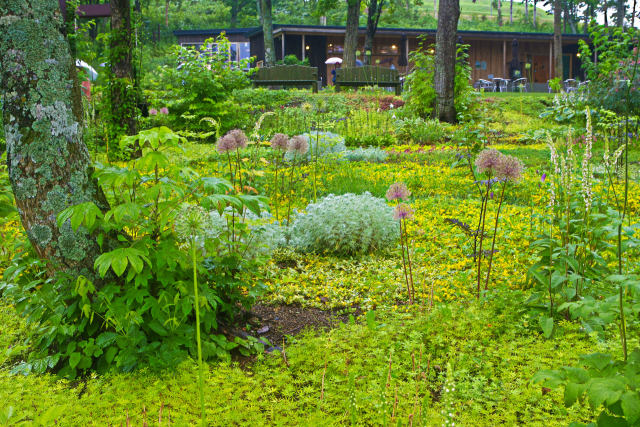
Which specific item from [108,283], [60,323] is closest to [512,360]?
[108,283]

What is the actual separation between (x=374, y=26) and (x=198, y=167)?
71.5 feet

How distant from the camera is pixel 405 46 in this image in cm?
3419

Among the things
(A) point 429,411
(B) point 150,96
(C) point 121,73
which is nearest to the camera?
(A) point 429,411

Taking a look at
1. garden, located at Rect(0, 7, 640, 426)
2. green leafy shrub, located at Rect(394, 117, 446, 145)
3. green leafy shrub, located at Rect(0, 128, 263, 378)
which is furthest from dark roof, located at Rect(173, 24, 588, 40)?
green leafy shrub, located at Rect(0, 128, 263, 378)

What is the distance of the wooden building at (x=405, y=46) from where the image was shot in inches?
1286

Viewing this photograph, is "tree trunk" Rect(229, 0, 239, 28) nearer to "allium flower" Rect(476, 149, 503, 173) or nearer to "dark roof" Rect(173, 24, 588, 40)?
"dark roof" Rect(173, 24, 588, 40)

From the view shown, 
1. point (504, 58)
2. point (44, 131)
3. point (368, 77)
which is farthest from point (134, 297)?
point (504, 58)

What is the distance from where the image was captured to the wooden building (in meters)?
32.7

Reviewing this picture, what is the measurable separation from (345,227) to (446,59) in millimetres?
9720

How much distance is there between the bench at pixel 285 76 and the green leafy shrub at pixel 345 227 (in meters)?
14.4

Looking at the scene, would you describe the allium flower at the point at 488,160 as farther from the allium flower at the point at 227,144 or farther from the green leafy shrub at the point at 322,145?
the green leafy shrub at the point at 322,145

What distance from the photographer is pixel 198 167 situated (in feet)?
27.7

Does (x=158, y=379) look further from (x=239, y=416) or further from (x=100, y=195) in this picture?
(x=100, y=195)

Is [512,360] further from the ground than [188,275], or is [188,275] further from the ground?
[188,275]
